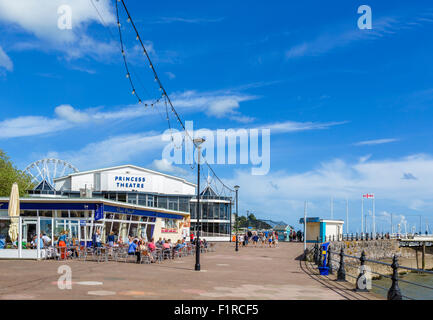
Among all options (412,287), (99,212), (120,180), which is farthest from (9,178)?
(412,287)

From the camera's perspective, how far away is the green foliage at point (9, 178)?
54.5m

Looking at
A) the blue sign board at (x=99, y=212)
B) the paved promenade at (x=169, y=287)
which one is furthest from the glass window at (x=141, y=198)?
the paved promenade at (x=169, y=287)

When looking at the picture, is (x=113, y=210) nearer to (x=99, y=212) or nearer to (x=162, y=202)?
(x=99, y=212)

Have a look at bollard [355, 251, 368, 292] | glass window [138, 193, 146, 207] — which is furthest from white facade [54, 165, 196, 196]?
bollard [355, 251, 368, 292]

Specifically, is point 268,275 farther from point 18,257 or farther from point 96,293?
point 18,257

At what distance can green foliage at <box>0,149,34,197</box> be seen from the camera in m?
54.5

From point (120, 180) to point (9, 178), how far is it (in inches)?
546

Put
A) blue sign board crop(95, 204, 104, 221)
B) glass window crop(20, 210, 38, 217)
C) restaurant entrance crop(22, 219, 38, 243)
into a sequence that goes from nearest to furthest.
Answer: restaurant entrance crop(22, 219, 38, 243), blue sign board crop(95, 204, 104, 221), glass window crop(20, 210, 38, 217)

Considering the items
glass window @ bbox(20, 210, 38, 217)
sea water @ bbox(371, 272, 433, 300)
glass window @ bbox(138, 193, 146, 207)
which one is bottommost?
sea water @ bbox(371, 272, 433, 300)

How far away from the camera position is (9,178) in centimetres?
5469

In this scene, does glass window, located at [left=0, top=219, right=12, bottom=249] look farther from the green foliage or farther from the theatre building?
the green foliage
